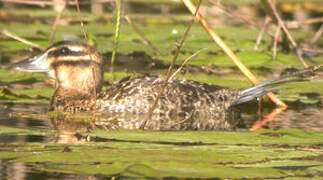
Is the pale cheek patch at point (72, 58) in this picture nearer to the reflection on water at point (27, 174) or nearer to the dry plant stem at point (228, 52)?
the dry plant stem at point (228, 52)

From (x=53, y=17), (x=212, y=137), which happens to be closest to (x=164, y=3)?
(x=53, y=17)

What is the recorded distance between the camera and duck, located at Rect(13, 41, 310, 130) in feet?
26.0

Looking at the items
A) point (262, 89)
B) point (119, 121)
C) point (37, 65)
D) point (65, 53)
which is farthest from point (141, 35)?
point (119, 121)

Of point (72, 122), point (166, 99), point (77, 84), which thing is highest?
point (77, 84)

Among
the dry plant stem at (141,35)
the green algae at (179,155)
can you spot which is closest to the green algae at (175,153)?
the green algae at (179,155)

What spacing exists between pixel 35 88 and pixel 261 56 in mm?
3514

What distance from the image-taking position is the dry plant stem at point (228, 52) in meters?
6.82

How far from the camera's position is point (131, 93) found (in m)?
8.02

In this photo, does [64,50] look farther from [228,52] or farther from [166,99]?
[228,52]

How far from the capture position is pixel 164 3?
20.9 m

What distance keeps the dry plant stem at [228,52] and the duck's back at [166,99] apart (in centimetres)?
53

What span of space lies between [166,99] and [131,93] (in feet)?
1.17

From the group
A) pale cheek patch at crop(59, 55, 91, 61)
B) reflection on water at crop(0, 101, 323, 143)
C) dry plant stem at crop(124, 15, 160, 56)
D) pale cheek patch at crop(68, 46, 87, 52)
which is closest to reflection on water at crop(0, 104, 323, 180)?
reflection on water at crop(0, 101, 323, 143)

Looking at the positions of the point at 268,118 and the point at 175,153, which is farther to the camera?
the point at 268,118
